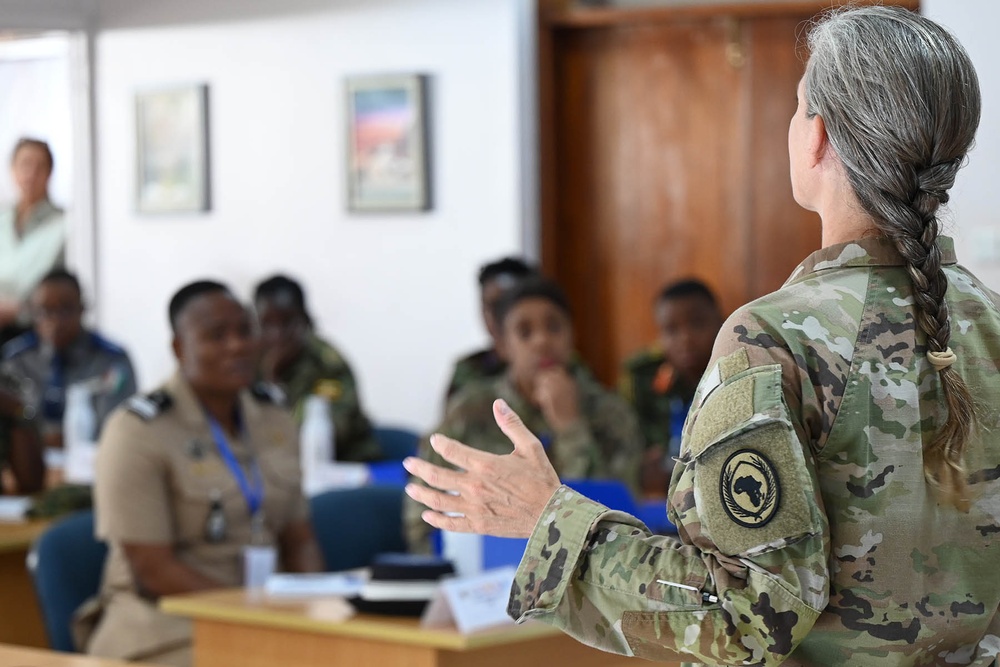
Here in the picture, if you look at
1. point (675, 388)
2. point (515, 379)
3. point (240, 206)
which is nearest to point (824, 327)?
point (515, 379)

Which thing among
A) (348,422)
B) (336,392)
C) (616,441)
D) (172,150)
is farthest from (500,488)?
(172,150)

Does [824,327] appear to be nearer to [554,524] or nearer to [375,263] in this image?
[554,524]

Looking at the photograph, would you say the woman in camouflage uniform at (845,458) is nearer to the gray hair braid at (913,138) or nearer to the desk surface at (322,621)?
the gray hair braid at (913,138)

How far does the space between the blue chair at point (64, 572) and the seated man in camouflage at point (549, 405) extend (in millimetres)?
837

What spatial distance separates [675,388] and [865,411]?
3618 mm

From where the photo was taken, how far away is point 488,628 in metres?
2.54

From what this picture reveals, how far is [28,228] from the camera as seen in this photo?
698 centimetres

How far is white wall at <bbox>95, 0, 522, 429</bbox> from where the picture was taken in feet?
19.7

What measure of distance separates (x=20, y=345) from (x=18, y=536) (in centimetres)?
220

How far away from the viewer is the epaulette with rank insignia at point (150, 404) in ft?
10.7

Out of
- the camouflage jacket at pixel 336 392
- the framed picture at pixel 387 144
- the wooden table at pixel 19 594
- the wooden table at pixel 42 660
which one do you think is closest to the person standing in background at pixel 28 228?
the framed picture at pixel 387 144

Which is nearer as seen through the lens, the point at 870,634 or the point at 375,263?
the point at 870,634

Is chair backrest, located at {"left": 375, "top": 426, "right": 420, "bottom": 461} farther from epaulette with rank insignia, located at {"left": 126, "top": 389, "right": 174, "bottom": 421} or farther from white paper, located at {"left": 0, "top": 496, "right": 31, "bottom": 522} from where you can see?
epaulette with rank insignia, located at {"left": 126, "top": 389, "right": 174, "bottom": 421}

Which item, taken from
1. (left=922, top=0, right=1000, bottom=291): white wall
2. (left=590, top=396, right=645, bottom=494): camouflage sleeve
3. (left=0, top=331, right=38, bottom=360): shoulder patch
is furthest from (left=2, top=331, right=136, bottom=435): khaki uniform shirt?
(left=922, top=0, right=1000, bottom=291): white wall
